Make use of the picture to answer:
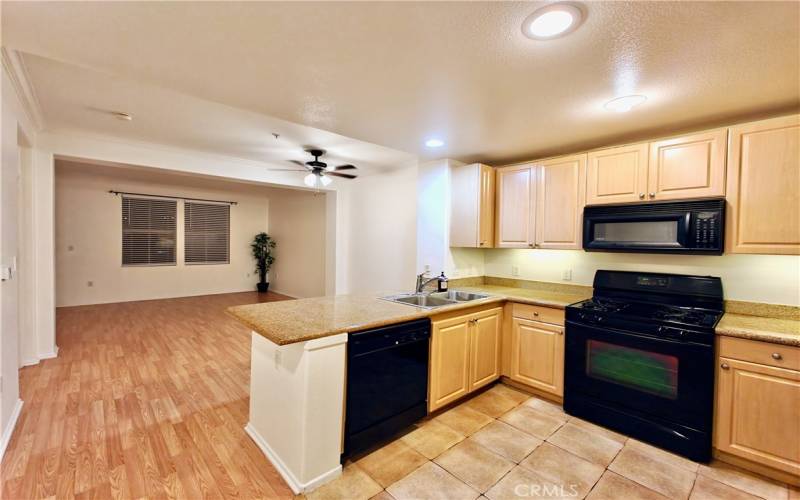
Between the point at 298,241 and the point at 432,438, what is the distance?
5.89m

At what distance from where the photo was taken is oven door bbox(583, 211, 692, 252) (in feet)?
7.89

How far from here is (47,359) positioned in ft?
11.8

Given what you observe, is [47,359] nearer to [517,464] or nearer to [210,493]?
[210,493]

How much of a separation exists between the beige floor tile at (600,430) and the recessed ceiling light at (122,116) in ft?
14.6

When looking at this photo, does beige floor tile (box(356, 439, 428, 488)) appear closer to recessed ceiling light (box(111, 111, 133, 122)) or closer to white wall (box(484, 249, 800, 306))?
white wall (box(484, 249, 800, 306))

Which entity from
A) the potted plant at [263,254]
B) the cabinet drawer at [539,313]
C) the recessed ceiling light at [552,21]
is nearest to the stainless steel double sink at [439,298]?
the cabinet drawer at [539,313]

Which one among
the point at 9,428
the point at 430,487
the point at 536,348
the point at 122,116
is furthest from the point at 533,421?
the point at 122,116

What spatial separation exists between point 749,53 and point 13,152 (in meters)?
4.43

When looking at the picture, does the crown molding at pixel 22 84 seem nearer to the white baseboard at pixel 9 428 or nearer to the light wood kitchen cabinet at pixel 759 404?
the white baseboard at pixel 9 428

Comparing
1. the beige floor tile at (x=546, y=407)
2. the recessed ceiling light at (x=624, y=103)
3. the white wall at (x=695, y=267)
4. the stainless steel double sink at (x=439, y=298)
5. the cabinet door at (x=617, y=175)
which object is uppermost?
the recessed ceiling light at (x=624, y=103)

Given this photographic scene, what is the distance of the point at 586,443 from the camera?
2297mm

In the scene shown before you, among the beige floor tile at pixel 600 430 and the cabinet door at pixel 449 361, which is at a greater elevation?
the cabinet door at pixel 449 361

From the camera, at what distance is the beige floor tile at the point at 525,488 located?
5.96ft

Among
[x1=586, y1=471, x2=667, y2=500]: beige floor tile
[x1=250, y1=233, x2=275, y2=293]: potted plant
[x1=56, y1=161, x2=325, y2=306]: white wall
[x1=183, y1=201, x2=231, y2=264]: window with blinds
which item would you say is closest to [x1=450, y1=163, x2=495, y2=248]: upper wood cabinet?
[x1=586, y1=471, x2=667, y2=500]: beige floor tile
